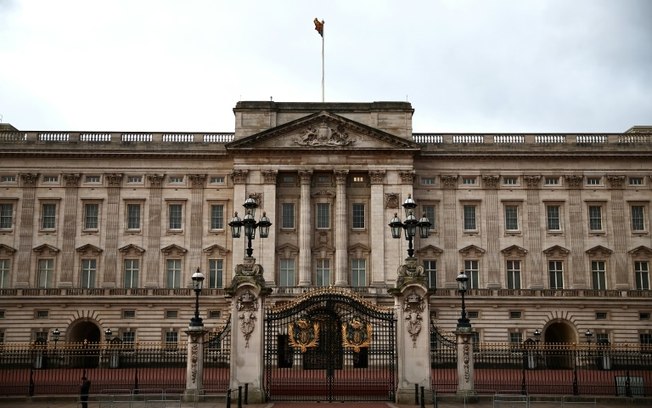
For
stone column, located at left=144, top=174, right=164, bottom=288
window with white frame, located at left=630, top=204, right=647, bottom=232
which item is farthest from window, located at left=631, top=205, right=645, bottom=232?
stone column, located at left=144, top=174, right=164, bottom=288

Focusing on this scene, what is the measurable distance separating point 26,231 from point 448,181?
33.4 meters

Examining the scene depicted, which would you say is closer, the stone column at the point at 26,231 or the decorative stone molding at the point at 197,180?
the stone column at the point at 26,231

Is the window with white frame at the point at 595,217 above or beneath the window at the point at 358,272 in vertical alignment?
above

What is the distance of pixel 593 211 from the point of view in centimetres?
5725

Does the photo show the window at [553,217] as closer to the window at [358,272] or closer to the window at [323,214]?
the window at [358,272]

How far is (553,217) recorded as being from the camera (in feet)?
188

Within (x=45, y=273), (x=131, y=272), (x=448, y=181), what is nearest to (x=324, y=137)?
(x=448, y=181)

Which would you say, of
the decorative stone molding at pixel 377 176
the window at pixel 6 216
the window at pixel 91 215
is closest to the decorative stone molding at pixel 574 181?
the decorative stone molding at pixel 377 176

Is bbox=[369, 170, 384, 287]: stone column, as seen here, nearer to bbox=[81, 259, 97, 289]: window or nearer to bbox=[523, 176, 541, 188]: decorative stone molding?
bbox=[523, 176, 541, 188]: decorative stone molding

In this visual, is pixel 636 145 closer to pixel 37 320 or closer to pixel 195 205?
pixel 195 205

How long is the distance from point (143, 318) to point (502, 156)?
30747mm

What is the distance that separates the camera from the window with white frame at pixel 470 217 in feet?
188

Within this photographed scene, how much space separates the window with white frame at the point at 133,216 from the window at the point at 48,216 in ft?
18.7

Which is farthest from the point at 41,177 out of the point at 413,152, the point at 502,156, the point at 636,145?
the point at 636,145
